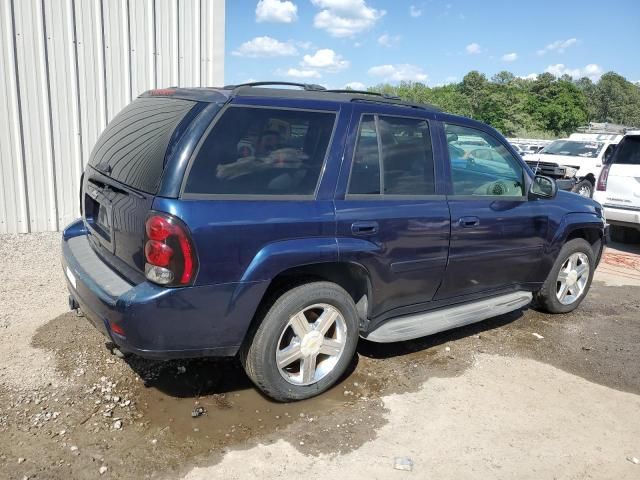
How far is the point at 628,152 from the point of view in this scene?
29.1ft

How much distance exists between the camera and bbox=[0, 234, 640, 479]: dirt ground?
2910 mm

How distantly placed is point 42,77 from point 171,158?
4317 mm

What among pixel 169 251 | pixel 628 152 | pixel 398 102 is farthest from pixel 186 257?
pixel 628 152

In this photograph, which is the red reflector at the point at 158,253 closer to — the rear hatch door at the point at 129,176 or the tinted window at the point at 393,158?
the rear hatch door at the point at 129,176

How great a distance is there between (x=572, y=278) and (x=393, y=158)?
2.72 metres

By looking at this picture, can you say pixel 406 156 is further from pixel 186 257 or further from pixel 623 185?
pixel 623 185

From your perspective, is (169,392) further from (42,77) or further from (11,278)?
(42,77)

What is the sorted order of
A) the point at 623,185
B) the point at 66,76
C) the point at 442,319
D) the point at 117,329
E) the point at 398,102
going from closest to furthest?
the point at 117,329
the point at 398,102
the point at 442,319
the point at 66,76
the point at 623,185

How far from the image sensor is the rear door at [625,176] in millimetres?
8453

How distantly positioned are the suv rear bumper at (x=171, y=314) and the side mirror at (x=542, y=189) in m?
2.69

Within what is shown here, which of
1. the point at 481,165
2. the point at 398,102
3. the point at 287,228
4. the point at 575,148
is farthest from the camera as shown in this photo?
the point at 575,148

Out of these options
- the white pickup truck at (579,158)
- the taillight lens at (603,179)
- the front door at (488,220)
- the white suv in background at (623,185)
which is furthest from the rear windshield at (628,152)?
the front door at (488,220)

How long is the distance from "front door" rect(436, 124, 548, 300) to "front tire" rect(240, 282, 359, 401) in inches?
38.1

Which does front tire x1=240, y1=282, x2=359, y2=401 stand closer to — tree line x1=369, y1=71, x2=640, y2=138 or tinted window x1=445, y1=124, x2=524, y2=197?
tinted window x1=445, y1=124, x2=524, y2=197
